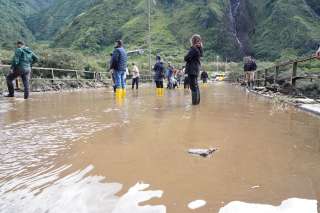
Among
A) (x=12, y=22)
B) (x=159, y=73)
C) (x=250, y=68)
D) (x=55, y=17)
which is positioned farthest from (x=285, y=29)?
(x=159, y=73)

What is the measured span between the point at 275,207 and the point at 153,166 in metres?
1.30

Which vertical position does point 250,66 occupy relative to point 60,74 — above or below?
above

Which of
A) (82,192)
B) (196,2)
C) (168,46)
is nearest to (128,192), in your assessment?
(82,192)

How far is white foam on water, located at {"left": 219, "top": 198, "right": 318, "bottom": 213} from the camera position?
8.82 feet

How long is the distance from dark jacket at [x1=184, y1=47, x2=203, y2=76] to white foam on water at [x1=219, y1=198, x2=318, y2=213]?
753 centimetres

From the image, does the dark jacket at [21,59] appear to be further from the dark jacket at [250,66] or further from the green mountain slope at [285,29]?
the green mountain slope at [285,29]

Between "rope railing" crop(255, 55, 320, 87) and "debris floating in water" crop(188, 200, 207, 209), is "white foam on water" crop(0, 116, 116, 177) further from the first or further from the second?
"rope railing" crop(255, 55, 320, 87)

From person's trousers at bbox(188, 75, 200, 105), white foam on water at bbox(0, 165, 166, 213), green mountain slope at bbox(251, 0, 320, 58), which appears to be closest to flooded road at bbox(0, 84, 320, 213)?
white foam on water at bbox(0, 165, 166, 213)

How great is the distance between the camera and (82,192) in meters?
3.09

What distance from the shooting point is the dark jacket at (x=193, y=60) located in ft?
33.3

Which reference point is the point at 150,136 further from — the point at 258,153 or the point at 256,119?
the point at 256,119

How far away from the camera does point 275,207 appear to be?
2.74 meters

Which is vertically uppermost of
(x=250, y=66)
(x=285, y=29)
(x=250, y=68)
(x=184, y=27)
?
(x=184, y=27)

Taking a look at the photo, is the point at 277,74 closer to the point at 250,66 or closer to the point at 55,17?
the point at 250,66
